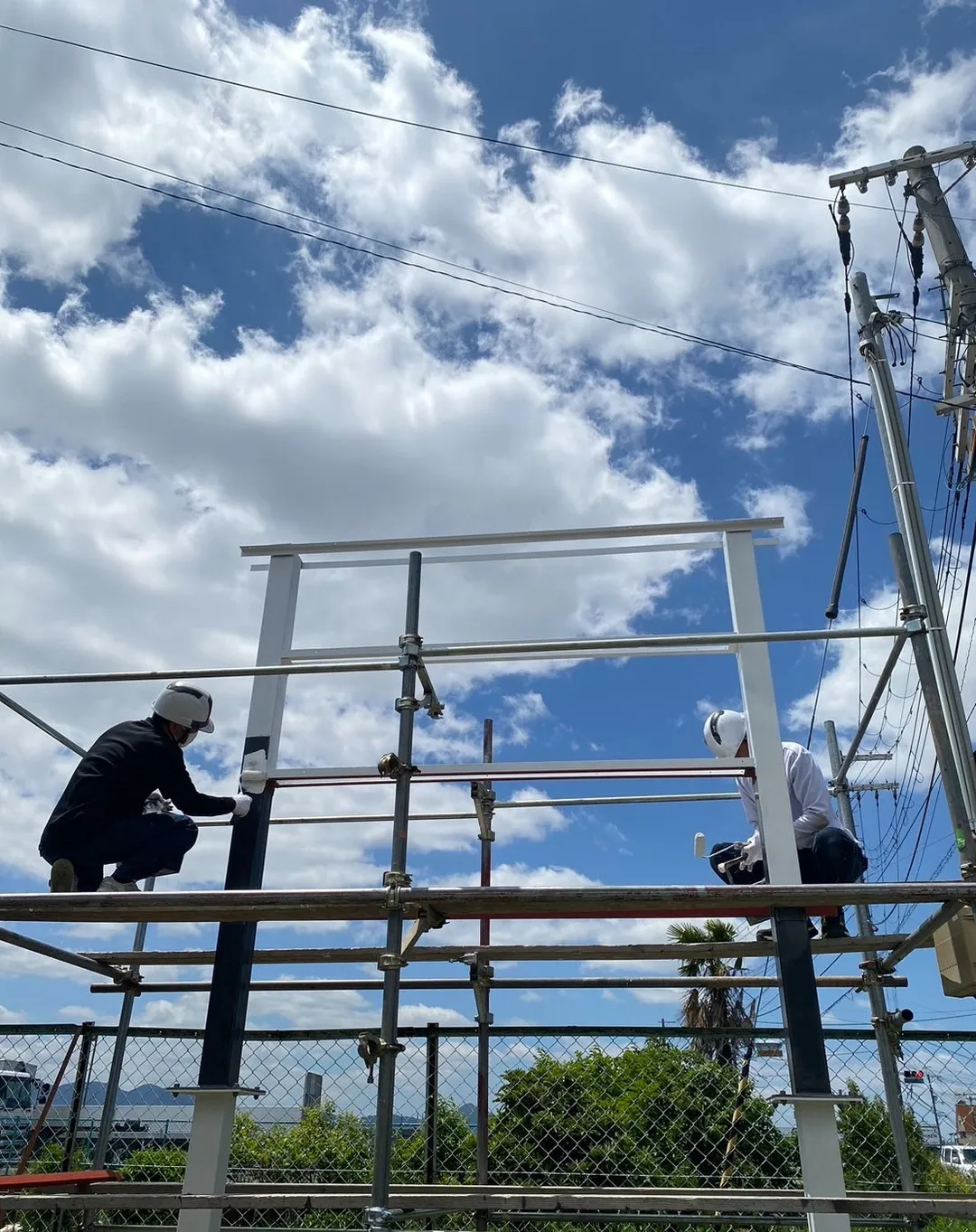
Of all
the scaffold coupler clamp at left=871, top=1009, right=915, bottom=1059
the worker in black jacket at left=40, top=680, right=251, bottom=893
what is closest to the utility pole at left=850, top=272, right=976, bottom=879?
the scaffold coupler clamp at left=871, top=1009, right=915, bottom=1059


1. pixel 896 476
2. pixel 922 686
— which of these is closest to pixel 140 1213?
pixel 922 686

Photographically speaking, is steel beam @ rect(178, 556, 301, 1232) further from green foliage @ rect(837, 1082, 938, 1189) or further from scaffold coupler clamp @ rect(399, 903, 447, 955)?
green foliage @ rect(837, 1082, 938, 1189)

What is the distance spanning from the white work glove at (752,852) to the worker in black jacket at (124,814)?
2354 millimetres

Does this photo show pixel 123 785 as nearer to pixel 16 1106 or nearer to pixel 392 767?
pixel 392 767

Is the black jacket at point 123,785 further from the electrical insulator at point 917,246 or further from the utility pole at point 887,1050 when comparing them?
the electrical insulator at point 917,246

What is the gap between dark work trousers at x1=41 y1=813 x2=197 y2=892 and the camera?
463 centimetres

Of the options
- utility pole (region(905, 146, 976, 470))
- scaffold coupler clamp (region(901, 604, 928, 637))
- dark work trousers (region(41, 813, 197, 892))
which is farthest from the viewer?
utility pole (region(905, 146, 976, 470))

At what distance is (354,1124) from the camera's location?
775 centimetres

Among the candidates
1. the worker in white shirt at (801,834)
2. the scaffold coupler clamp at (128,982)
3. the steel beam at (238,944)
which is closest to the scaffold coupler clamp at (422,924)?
the steel beam at (238,944)

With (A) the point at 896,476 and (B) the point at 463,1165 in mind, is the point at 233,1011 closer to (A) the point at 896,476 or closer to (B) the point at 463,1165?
(B) the point at 463,1165

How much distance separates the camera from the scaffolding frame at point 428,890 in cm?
387

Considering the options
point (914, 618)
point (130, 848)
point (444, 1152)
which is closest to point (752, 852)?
point (914, 618)

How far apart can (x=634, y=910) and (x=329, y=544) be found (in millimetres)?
2327

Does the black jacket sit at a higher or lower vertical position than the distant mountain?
higher
